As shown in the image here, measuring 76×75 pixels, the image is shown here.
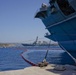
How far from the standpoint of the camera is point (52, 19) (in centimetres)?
3669

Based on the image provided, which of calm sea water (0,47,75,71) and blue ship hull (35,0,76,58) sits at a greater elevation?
blue ship hull (35,0,76,58)

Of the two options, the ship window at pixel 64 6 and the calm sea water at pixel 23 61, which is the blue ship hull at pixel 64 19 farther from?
the calm sea water at pixel 23 61

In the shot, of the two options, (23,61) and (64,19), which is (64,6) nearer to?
(64,19)

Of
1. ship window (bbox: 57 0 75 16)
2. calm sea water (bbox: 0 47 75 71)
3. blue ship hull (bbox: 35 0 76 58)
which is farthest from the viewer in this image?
ship window (bbox: 57 0 75 16)

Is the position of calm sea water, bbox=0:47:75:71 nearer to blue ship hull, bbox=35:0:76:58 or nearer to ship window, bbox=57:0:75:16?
blue ship hull, bbox=35:0:76:58

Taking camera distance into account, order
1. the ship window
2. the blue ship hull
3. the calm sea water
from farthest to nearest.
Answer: the ship window
the blue ship hull
the calm sea water

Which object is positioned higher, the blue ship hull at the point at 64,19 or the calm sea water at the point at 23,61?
the blue ship hull at the point at 64,19

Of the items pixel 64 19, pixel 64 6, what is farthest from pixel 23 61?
pixel 64 6

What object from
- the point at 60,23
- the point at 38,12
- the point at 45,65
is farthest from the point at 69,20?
the point at 38,12

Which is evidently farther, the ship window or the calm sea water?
the ship window

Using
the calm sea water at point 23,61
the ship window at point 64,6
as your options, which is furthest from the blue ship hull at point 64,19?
the calm sea water at point 23,61

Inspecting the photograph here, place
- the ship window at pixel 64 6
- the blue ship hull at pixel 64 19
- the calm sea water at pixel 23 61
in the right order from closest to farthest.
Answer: the calm sea water at pixel 23 61, the blue ship hull at pixel 64 19, the ship window at pixel 64 6

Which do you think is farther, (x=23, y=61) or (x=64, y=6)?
(x=23, y=61)

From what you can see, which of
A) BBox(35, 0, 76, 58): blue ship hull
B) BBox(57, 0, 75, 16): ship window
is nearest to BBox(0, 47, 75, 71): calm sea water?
BBox(35, 0, 76, 58): blue ship hull
